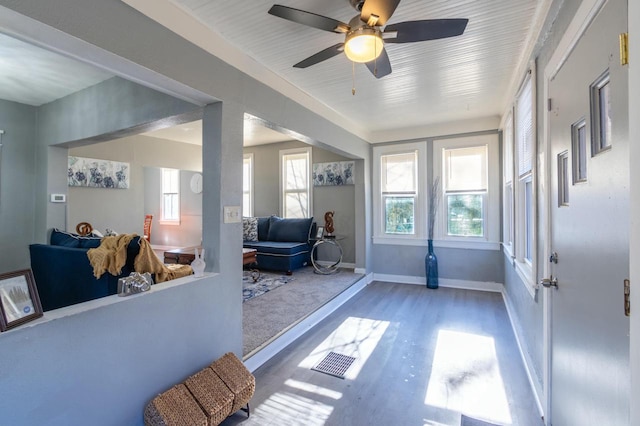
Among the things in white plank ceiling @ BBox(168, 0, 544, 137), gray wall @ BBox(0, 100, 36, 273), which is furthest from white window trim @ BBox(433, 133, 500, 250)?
gray wall @ BBox(0, 100, 36, 273)

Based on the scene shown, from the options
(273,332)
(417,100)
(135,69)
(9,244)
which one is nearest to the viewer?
(135,69)

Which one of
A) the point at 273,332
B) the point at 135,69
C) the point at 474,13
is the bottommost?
the point at 273,332

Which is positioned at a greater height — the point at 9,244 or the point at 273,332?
the point at 9,244

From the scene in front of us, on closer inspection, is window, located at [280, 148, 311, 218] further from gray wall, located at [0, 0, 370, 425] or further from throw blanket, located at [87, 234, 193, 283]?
throw blanket, located at [87, 234, 193, 283]

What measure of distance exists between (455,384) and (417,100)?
3.05 meters

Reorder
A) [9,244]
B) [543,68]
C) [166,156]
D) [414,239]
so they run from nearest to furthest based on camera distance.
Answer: [543,68]
[9,244]
[414,239]
[166,156]

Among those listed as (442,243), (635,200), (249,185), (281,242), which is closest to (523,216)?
(442,243)

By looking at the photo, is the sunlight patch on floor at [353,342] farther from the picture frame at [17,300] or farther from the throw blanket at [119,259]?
the picture frame at [17,300]

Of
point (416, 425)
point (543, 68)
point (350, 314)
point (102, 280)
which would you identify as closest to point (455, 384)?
point (416, 425)

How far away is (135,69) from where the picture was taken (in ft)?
5.42

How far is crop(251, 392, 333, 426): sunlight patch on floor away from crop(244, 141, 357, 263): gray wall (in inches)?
147

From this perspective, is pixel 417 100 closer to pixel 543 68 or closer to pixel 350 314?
pixel 543 68

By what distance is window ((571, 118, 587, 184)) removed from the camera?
1298mm

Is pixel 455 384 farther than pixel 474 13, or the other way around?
pixel 455 384
